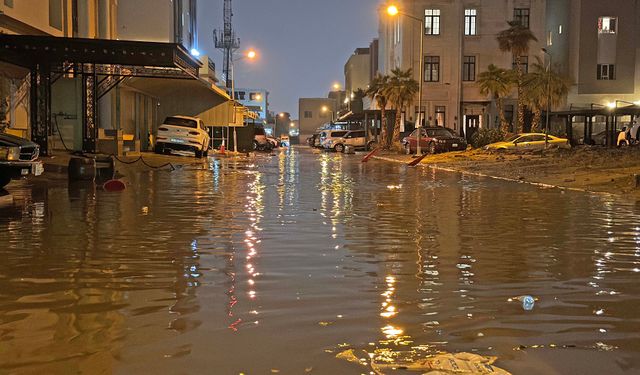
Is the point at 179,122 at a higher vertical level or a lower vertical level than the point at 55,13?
lower

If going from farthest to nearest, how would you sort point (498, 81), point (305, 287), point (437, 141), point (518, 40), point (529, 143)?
1. point (518, 40)
2. point (498, 81)
3. point (437, 141)
4. point (529, 143)
5. point (305, 287)

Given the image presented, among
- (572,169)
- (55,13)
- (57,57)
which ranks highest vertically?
(55,13)

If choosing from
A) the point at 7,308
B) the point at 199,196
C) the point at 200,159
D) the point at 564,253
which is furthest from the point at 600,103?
the point at 7,308

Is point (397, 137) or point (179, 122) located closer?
point (179, 122)

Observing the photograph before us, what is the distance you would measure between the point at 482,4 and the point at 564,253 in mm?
59809

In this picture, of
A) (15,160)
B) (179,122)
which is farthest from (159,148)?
(15,160)

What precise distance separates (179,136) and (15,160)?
2028 cm

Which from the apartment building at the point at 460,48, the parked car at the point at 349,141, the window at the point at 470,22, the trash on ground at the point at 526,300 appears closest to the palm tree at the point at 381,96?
the parked car at the point at 349,141

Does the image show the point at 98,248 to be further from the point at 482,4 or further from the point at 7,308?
the point at 482,4

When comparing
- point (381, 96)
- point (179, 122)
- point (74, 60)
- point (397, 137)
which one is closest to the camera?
point (74, 60)

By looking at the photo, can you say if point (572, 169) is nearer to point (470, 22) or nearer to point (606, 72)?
point (606, 72)

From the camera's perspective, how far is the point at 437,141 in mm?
44688

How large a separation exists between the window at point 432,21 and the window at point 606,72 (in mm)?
14297

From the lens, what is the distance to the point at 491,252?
874 centimetres
